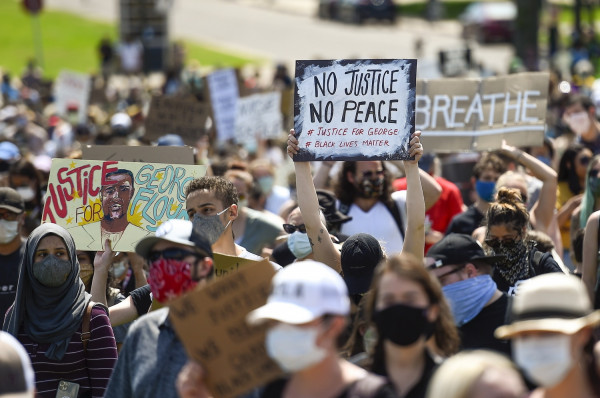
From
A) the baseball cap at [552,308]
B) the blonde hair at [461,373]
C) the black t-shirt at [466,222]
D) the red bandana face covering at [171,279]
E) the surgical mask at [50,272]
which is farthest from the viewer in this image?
the black t-shirt at [466,222]

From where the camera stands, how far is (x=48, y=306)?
556 cm

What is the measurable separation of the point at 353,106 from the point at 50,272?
2.09 metres

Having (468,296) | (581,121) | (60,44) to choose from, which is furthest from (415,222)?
(60,44)

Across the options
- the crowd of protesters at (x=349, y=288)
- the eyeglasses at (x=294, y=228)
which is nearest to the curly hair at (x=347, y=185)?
the crowd of protesters at (x=349, y=288)

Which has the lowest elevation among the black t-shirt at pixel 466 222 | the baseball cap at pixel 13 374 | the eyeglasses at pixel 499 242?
the black t-shirt at pixel 466 222

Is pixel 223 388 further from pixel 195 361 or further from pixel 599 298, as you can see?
pixel 599 298

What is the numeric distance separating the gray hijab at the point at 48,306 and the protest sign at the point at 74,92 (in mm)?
12476

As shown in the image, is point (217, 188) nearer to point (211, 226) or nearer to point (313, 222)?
point (211, 226)

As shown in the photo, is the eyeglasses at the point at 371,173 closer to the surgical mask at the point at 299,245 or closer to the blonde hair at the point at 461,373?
the surgical mask at the point at 299,245

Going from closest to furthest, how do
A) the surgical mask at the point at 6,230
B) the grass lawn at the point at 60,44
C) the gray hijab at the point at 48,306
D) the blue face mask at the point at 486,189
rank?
the gray hijab at the point at 48,306 → the surgical mask at the point at 6,230 → the blue face mask at the point at 486,189 → the grass lawn at the point at 60,44

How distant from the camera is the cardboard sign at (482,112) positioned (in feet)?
29.1

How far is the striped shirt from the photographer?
17.9 feet

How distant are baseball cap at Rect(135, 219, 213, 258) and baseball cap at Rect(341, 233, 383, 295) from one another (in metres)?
1.07

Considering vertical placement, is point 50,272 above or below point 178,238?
below
